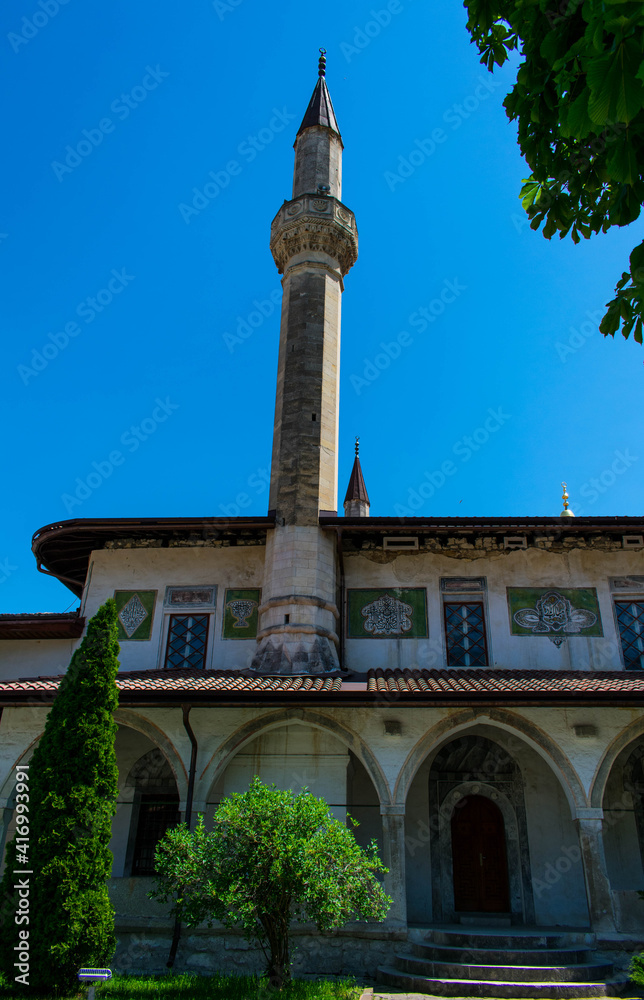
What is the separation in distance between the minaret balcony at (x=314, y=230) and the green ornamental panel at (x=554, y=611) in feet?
23.1

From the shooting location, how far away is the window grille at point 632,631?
11.8 meters

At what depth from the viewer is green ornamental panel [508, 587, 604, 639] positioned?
1190cm

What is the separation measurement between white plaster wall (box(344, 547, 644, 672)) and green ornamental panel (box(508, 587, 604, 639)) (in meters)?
0.09

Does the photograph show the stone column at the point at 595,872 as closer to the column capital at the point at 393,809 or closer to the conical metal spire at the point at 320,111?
the column capital at the point at 393,809

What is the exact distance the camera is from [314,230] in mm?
14250

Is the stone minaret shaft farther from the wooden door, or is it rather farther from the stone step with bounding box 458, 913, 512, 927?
the stone step with bounding box 458, 913, 512, 927

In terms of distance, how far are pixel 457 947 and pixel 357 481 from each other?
1935cm

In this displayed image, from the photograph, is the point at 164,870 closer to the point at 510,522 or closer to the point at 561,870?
the point at 561,870

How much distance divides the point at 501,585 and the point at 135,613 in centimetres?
587

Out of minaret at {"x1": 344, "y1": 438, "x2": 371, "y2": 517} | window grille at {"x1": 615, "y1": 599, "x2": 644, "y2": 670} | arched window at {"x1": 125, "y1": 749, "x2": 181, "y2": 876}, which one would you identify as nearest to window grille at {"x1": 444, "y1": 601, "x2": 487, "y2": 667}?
window grille at {"x1": 615, "y1": 599, "x2": 644, "y2": 670}

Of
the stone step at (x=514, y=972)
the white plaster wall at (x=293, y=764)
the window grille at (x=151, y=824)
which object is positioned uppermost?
the white plaster wall at (x=293, y=764)

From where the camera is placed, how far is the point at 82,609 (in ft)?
Answer: 41.8

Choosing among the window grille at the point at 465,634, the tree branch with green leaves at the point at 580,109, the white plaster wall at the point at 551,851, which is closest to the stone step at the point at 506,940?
the white plaster wall at the point at 551,851

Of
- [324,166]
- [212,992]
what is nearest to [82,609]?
[212,992]
